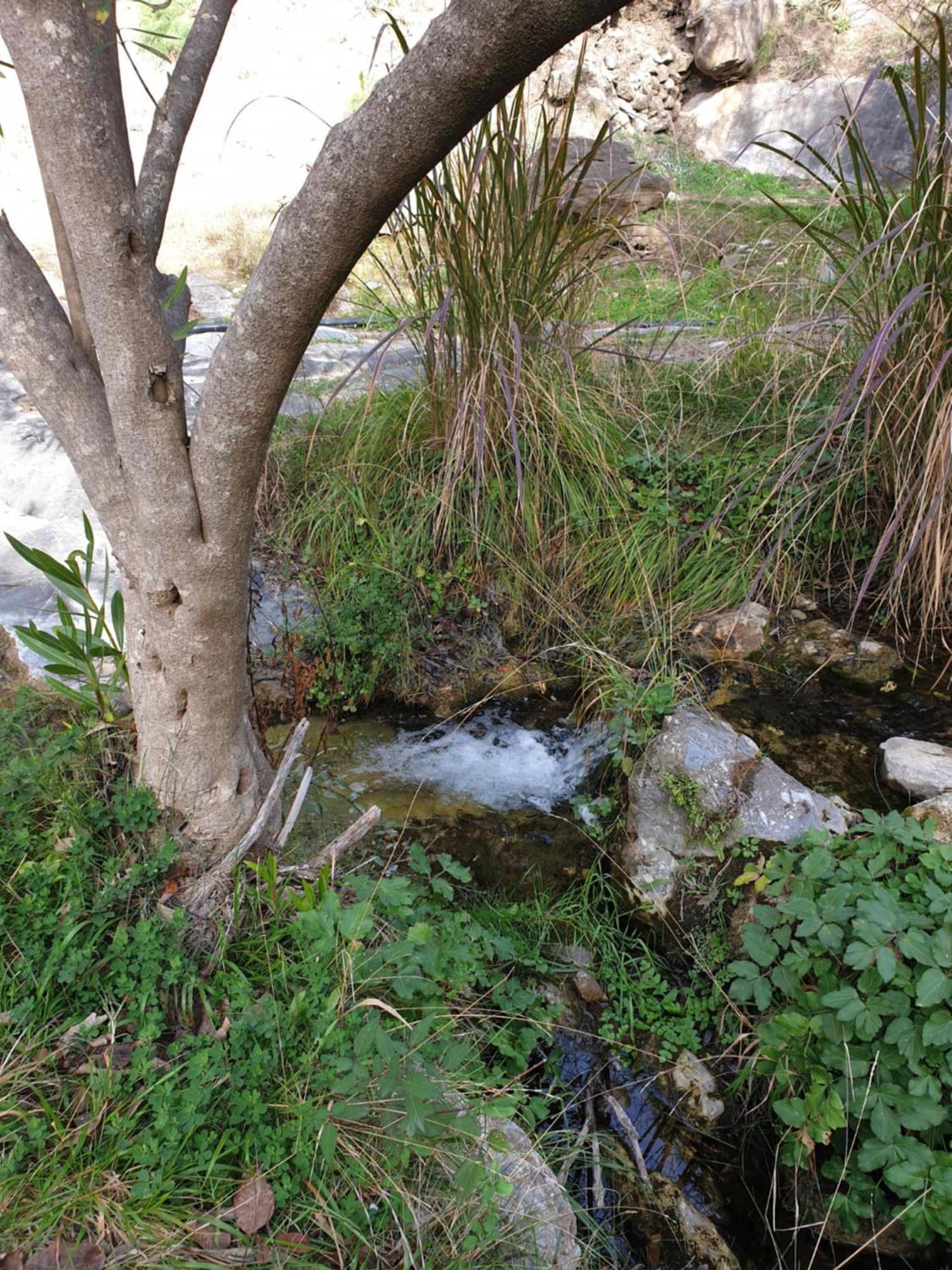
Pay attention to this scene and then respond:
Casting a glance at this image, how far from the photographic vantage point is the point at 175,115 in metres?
1.95

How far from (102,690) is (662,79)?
11.8 m

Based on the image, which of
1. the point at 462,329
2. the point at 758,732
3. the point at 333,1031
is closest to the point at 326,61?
the point at 462,329

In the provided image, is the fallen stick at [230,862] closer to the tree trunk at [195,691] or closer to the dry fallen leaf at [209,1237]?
the tree trunk at [195,691]

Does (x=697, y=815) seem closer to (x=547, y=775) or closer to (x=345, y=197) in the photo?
(x=547, y=775)

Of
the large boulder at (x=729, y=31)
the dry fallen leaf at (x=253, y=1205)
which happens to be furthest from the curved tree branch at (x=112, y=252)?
the large boulder at (x=729, y=31)

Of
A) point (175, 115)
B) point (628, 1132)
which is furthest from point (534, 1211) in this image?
point (175, 115)

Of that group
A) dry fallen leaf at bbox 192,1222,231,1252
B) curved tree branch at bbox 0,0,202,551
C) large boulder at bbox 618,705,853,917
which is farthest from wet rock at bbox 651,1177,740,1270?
curved tree branch at bbox 0,0,202,551

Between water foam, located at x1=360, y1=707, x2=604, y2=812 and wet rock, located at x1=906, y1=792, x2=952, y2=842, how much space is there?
105 cm

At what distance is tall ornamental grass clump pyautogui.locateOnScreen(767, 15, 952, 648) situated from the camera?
2.74 metres

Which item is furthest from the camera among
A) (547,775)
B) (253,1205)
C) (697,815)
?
(547,775)

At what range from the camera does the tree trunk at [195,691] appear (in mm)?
1912

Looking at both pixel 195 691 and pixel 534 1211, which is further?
pixel 195 691

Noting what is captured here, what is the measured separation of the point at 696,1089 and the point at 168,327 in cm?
215

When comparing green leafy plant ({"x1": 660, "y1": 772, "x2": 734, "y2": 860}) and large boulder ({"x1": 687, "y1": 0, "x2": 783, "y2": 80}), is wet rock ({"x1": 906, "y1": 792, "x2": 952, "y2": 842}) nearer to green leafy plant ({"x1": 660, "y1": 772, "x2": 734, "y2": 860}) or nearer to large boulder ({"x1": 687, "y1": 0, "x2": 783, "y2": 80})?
green leafy plant ({"x1": 660, "y1": 772, "x2": 734, "y2": 860})
